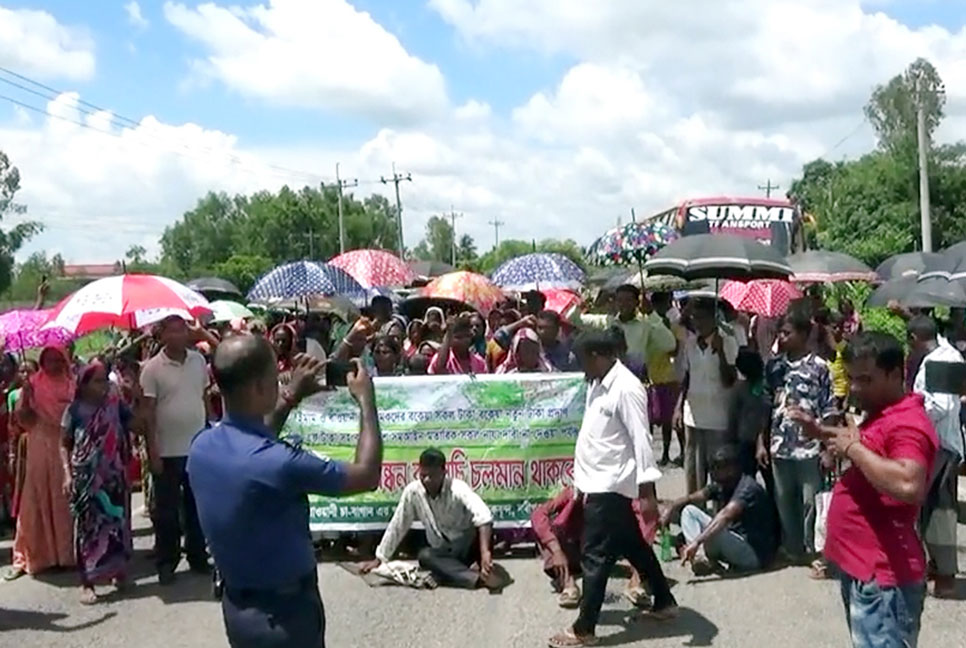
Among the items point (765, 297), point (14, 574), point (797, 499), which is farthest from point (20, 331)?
point (765, 297)

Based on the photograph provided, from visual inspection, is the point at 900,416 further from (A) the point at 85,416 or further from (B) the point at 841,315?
(B) the point at 841,315

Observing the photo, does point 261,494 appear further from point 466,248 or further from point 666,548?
point 466,248

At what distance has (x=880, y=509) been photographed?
382cm

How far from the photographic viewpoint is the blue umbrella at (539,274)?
519 inches

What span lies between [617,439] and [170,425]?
340 cm

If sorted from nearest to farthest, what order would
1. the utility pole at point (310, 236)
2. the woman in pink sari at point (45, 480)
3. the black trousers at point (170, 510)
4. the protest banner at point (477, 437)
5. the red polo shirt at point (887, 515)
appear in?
1. the red polo shirt at point (887, 515)
2. the black trousers at point (170, 510)
3. the protest banner at point (477, 437)
4. the woman in pink sari at point (45, 480)
5. the utility pole at point (310, 236)

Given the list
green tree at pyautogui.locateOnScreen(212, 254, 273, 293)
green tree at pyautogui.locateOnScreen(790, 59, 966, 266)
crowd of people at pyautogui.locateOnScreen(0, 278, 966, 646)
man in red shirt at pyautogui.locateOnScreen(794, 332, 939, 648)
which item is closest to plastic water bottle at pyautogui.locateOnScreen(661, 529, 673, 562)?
crowd of people at pyautogui.locateOnScreen(0, 278, 966, 646)

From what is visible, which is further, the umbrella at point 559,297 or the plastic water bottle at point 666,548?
the umbrella at point 559,297

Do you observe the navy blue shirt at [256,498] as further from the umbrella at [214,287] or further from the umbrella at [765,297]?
the umbrella at [214,287]

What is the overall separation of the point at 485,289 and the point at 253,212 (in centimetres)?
7731

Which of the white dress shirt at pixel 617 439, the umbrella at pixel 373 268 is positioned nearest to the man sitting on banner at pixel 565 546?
A: the white dress shirt at pixel 617 439

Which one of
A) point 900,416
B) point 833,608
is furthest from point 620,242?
point 900,416

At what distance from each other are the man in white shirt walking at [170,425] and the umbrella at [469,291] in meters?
5.22

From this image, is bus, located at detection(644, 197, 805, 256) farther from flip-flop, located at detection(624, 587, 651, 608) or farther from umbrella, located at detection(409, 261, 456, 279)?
flip-flop, located at detection(624, 587, 651, 608)
